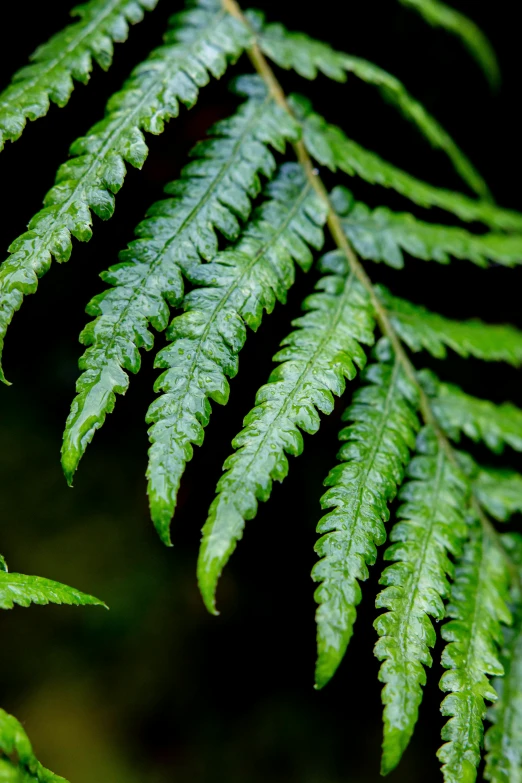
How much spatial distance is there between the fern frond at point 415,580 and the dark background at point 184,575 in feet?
2.32

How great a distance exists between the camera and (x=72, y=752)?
85.1 inches

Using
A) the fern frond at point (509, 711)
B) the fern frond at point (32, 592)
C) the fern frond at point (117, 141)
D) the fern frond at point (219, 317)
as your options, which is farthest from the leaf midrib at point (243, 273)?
the fern frond at point (509, 711)

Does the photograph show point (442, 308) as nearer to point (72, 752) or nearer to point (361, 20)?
point (361, 20)

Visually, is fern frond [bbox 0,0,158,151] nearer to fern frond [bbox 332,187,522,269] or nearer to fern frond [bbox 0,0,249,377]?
fern frond [bbox 0,0,249,377]

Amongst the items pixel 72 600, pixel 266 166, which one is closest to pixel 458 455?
pixel 266 166

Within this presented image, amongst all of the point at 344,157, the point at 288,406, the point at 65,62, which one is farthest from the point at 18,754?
the point at 344,157

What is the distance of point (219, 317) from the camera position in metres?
1.32

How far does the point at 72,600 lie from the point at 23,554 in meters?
1.24

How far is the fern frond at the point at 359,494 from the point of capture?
3.62 ft

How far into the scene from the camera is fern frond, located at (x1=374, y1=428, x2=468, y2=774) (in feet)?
3.60

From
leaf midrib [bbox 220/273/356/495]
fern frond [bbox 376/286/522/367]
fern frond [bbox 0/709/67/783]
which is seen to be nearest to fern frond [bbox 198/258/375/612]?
leaf midrib [bbox 220/273/356/495]

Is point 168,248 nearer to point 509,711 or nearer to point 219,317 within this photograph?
point 219,317

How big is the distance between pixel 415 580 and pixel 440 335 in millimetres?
754

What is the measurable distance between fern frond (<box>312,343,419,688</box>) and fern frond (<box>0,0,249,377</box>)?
0.77 meters
